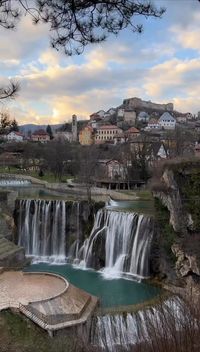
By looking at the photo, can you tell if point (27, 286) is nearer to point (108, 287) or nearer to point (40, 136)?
point (108, 287)

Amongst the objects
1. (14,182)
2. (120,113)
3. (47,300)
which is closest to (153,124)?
(120,113)

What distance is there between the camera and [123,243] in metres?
24.3

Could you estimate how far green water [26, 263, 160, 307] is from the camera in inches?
748

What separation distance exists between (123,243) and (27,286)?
24.7ft

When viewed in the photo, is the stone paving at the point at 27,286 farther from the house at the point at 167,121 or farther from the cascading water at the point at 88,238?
the house at the point at 167,121

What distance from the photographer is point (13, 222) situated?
1133 inches

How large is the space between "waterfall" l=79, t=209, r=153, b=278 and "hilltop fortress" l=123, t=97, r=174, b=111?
277 ft

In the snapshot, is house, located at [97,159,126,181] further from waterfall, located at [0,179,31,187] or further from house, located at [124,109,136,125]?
house, located at [124,109,136,125]

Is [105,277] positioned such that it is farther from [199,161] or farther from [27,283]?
[199,161]

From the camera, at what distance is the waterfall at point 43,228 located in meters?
27.3

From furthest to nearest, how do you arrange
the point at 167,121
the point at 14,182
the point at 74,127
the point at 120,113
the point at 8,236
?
the point at 120,113 < the point at 74,127 < the point at 167,121 < the point at 14,182 < the point at 8,236

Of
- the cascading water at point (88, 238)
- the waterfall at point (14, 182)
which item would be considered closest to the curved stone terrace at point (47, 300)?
the cascading water at point (88, 238)

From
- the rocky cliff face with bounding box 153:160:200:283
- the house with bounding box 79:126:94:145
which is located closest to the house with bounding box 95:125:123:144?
the house with bounding box 79:126:94:145

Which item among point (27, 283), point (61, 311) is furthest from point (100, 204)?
point (61, 311)
